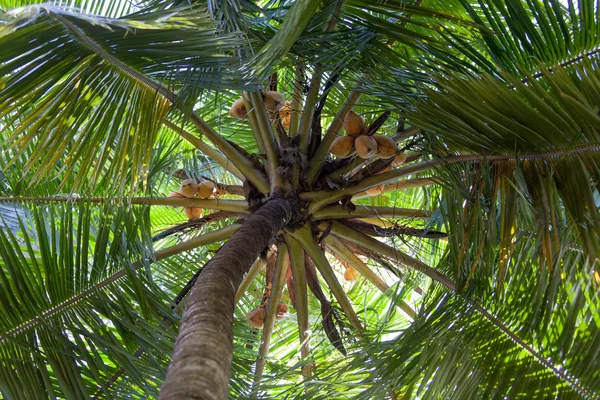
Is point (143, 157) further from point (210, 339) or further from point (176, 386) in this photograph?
point (176, 386)

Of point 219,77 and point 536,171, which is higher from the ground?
point 219,77

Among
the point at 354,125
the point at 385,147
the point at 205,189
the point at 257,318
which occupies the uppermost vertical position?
the point at 205,189

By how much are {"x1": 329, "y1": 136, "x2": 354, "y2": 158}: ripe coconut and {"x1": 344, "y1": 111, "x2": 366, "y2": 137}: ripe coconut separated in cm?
3

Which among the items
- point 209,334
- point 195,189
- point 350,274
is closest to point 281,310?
point 350,274

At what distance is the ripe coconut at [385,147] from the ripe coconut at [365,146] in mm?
49

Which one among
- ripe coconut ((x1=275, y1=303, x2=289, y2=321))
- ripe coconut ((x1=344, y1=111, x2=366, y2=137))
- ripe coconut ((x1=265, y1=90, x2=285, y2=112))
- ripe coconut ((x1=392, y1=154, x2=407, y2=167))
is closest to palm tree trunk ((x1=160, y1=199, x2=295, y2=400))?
ripe coconut ((x1=344, y1=111, x2=366, y2=137))

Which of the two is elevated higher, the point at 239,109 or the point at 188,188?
the point at 239,109

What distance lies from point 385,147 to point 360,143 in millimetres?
125

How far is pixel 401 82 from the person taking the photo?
8.09ft

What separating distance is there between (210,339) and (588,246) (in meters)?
1.39

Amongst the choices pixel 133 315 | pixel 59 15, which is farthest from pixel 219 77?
pixel 133 315

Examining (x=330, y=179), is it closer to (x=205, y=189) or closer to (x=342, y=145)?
(x=342, y=145)

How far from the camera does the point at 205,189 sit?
3.39 metres

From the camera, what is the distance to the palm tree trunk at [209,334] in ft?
3.89
